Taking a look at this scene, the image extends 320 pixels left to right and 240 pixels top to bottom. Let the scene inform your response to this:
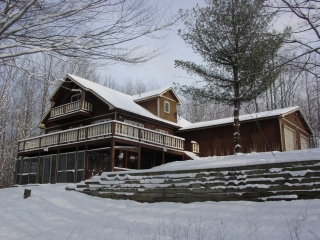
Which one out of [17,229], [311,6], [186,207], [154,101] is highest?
[154,101]

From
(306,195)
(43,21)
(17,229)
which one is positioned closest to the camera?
(43,21)

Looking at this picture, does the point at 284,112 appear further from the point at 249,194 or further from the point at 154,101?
the point at 249,194

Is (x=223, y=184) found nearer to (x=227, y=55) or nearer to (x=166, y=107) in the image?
(x=227, y=55)

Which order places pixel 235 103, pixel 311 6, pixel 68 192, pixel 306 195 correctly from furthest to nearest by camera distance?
1. pixel 235 103
2. pixel 68 192
3. pixel 306 195
4. pixel 311 6

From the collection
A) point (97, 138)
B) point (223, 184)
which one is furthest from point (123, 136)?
point (223, 184)

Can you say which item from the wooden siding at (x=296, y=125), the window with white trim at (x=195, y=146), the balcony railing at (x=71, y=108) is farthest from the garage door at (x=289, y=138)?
the balcony railing at (x=71, y=108)

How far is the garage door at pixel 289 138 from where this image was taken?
2150 cm

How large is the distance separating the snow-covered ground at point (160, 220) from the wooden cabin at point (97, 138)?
284 inches

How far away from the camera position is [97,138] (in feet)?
60.6

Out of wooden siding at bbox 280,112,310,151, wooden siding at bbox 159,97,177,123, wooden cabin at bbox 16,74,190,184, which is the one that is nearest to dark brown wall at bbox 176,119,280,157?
wooden siding at bbox 280,112,310,151

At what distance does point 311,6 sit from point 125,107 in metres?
15.3

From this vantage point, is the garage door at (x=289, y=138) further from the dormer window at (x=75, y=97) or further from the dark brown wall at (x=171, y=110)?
the dormer window at (x=75, y=97)

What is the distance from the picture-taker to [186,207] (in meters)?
8.96

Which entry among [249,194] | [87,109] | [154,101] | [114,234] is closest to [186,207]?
[249,194]
